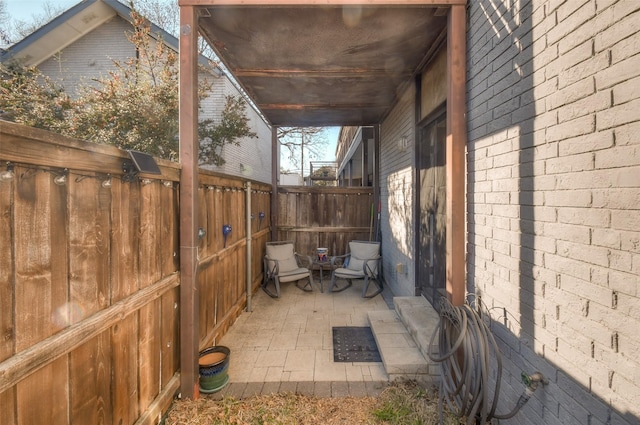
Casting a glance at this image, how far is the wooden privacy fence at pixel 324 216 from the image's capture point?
6.71 metres

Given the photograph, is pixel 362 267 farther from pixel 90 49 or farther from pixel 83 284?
pixel 90 49

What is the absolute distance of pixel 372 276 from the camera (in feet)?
17.0

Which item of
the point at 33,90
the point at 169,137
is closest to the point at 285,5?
the point at 169,137

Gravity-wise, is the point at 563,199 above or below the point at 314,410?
above

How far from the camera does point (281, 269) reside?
5.39m

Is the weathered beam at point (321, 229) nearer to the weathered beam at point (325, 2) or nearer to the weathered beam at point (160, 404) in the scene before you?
the weathered beam at point (160, 404)

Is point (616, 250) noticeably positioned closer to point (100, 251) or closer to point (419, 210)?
point (100, 251)

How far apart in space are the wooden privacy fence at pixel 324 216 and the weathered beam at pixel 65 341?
186 inches

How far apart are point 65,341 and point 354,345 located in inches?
104

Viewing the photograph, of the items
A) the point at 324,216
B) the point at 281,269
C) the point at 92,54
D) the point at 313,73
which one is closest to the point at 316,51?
the point at 313,73

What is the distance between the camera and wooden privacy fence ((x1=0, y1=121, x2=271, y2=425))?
113 centimetres

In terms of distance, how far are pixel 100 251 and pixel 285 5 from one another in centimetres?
217

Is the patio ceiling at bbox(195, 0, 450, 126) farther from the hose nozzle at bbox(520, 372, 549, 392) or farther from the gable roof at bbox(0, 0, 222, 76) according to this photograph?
the gable roof at bbox(0, 0, 222, 76)

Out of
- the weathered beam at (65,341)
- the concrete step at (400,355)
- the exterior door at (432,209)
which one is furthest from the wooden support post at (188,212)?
the exterior door at (432,209)
